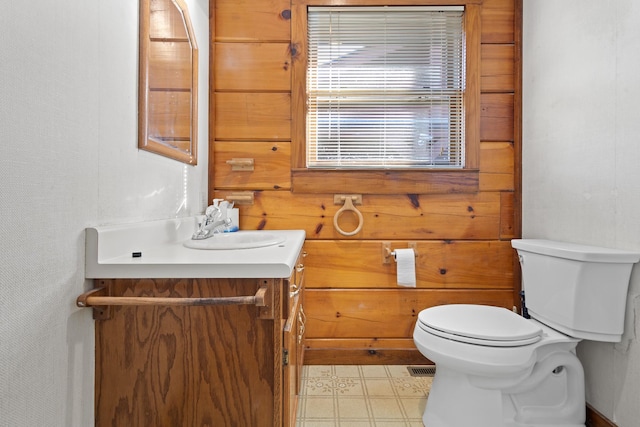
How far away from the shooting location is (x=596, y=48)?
149 centimetres

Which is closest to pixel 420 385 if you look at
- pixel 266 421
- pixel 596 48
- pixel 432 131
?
pixel 266 421

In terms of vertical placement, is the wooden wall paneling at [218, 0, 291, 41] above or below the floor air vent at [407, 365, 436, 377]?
above

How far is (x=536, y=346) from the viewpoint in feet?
4.54

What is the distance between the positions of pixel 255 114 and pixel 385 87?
2.56 feet

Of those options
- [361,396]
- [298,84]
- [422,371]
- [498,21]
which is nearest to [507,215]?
[422,371]

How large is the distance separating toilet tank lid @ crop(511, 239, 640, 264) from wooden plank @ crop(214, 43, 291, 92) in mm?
1538

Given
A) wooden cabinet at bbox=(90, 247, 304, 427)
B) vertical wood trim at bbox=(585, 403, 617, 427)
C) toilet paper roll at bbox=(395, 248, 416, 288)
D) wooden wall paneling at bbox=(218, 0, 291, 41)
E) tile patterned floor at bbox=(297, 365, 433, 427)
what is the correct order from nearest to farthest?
wooden cabinet at bbox=(90, 247, 304, 427) → vertical wood trim at bbox=(585, 403, 617, 427) → tile patterned floor at bbox=(297, 365, 433, 427) → toilet paper roll at bbox=(395, 248, 416, 288) → wooden wall paneling at bbox=(218, 0, 291, 41)

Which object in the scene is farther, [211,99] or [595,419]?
[211,99]

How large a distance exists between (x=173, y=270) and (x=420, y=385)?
1.49m

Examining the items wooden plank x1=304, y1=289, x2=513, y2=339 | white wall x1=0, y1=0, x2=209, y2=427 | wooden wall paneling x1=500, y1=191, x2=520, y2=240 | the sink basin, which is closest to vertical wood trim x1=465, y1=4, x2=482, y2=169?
wooden wall paneling x1=500, y1=191, x2=520, y2=240

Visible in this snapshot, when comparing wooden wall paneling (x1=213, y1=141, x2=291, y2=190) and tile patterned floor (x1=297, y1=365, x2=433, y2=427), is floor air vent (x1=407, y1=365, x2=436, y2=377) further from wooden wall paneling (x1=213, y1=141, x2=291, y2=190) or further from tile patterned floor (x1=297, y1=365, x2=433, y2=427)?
wooden wall paneling (x1=213, y1=141, x2=291, y2=190)

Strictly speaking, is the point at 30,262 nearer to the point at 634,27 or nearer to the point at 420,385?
the point at 420,385

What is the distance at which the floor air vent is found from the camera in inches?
77.4

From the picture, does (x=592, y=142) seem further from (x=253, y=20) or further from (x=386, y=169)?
(x=253, y=20)
